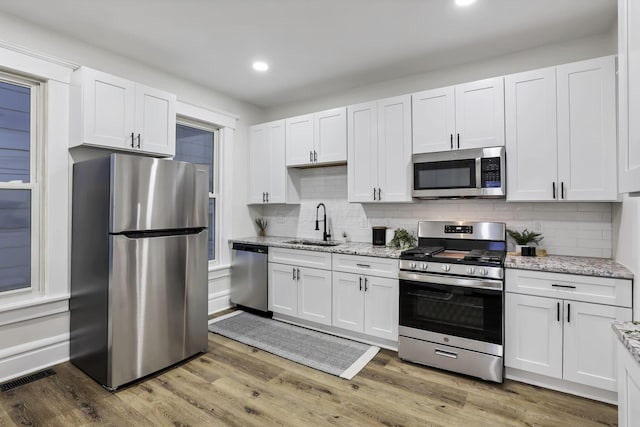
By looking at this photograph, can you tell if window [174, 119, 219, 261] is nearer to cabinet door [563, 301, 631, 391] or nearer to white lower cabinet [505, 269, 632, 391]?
white lower cabinet [505, 269, 632, 391]

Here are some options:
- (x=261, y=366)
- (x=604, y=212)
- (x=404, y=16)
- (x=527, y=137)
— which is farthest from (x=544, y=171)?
(x=261, y=366)

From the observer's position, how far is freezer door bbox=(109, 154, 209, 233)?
8.05 feet

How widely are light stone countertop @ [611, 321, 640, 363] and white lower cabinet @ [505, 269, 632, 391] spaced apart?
3.89 feet

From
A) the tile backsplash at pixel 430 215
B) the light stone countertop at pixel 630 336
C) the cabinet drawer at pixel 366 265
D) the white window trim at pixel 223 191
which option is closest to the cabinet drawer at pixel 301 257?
the cabinet drawer at pixel 366 265

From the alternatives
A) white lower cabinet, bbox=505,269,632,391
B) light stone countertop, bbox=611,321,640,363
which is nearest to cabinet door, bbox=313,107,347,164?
white lower cabinet, bbox=505,269,632,391

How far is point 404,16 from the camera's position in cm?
258

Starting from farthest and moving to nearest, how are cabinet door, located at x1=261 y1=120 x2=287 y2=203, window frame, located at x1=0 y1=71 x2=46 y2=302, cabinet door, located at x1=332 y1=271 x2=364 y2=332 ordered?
→ cabinet door, located at x1=261 y1=120 x2=287 y2=203 < cabinet door, located at x1=332 y1=271 x2=364 y2=332 < window frame, located at x1=0 y1=71 x2=46 y2=302

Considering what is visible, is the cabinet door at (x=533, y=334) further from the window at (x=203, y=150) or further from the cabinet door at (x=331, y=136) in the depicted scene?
the window at (x=203, y=150)

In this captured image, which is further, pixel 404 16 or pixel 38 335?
pixel 38 335

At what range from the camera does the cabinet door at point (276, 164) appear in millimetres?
4270

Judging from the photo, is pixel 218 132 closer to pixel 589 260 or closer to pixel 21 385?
pixel 21 385

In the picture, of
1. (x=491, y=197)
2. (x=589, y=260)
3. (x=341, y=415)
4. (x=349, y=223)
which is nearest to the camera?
(x=341, y=415)

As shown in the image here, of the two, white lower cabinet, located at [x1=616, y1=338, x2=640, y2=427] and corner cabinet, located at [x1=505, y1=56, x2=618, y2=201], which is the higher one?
corner cabinet, located at [x1=505, y1=56, x2=618, y2=201]

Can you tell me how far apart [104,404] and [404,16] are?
354 centimetres
